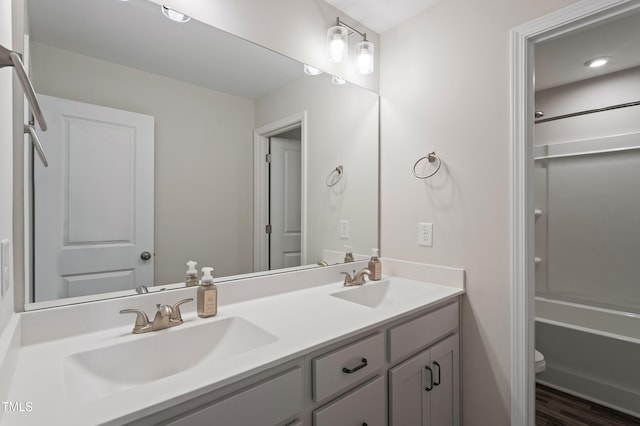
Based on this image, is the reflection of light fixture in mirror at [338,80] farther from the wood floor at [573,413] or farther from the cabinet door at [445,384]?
the wood floor at [573,413]

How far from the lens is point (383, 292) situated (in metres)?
1.73

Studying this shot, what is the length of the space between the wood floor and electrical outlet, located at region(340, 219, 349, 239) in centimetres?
167

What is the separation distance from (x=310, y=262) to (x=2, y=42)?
4.43 ft

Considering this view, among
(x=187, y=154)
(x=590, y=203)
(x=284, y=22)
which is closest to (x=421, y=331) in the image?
(x=187, y=154)

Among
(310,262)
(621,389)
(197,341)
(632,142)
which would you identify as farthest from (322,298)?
(632,142)

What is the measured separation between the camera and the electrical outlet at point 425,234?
1733mm

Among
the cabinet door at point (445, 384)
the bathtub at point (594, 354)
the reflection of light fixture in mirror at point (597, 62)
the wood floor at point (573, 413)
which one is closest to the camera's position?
the cabinet door at point (445, 384)

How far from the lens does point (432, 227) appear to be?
1727 millimetres

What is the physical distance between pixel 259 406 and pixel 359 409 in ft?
1.35

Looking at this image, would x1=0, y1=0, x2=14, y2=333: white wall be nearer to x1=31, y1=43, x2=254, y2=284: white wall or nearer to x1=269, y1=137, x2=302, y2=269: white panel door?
x1=31, y1=43, x2=254, y2=284: white wall

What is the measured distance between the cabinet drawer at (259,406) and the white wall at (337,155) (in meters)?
0.86

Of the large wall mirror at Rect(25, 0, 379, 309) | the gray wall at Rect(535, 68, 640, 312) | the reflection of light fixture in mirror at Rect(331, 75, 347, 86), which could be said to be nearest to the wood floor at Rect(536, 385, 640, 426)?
the gray wall at Rect(535, 68, 640, 312)

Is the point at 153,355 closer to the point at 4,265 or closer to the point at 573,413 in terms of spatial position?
the point at 4,265

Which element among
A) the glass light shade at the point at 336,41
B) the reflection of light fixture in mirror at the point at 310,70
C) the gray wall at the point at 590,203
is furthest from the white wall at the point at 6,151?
the gray wall at the point at 590,203
